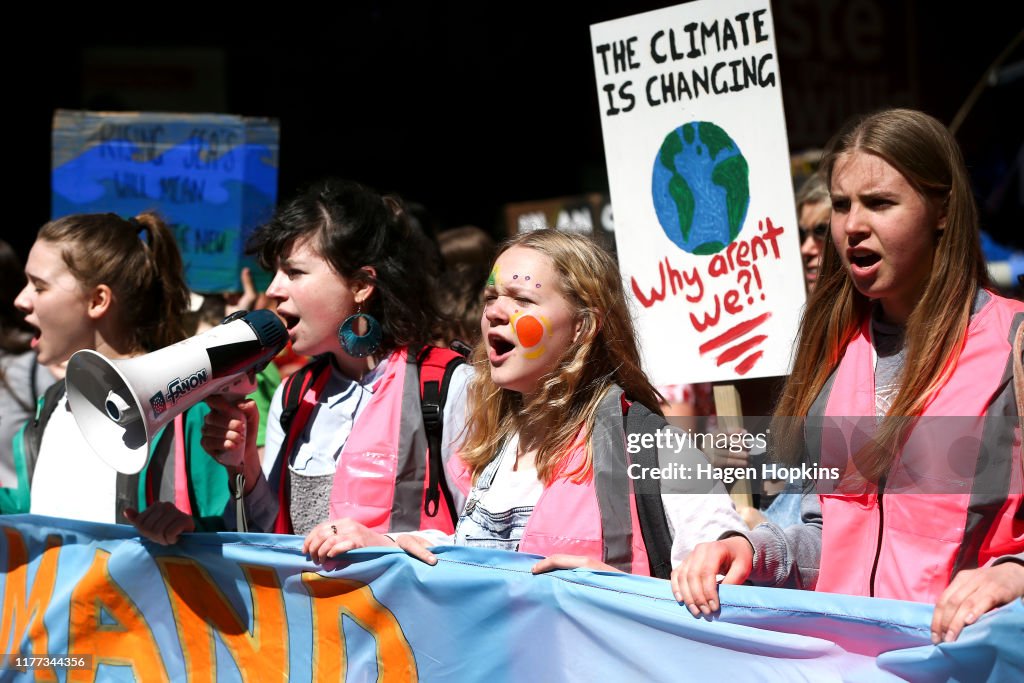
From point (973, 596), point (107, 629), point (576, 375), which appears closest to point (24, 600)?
point (107, 629)

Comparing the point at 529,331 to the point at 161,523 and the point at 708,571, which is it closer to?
the point at 708,571

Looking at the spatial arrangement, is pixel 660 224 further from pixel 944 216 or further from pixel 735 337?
pixel 944 216

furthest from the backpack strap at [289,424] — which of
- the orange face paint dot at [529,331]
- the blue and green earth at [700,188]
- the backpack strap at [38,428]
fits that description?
the blue and green earth at [700,188]

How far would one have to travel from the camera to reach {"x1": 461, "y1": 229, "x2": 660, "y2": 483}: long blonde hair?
2.29 meters

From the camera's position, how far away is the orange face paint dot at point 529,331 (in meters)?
2.33

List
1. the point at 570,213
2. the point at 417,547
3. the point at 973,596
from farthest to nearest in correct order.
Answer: the point at 570,213 → the point at 417,547 → the point at 973,596

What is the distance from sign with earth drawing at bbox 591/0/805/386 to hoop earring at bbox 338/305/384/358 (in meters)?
0.65

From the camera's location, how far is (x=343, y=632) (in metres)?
2.37

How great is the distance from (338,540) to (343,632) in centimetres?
19

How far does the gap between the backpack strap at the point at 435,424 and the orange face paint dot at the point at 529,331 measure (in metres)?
0.48

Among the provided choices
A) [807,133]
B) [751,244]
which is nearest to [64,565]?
[751,244]

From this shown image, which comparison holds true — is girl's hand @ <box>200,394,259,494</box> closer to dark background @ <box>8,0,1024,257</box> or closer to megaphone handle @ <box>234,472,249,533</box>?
megaphone handle @ <box>234,472,249,533</box>

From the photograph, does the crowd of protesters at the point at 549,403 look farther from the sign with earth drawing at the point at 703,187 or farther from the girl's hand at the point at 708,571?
the sign with earth drawing at the point at 703,187

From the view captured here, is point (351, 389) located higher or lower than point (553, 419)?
higher
